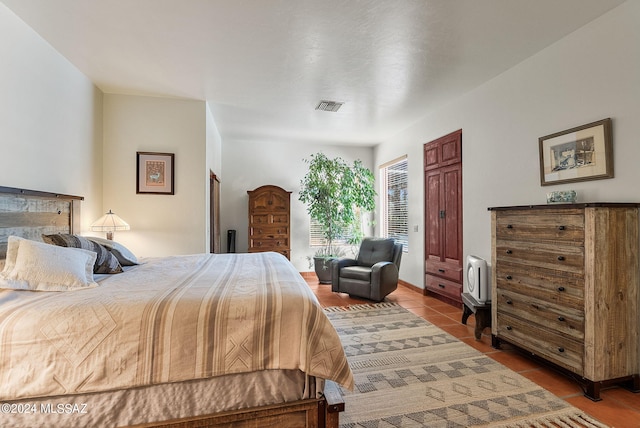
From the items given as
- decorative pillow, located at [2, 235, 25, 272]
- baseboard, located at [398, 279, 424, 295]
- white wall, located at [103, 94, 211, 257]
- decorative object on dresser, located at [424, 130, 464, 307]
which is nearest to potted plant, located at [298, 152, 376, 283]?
baseboard, located at [398, 279, 424, 295]

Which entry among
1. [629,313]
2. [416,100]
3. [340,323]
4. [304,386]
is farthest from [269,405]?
[416,100]

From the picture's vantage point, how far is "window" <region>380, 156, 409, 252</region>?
5543 millimetres

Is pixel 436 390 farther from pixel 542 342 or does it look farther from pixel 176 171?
pixel 176 171

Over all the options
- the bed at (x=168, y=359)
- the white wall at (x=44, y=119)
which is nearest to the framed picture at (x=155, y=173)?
the white wall at (x=44, y=119)

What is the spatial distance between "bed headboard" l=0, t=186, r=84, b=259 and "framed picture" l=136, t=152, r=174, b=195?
30.4 inches

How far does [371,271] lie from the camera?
4406 mm

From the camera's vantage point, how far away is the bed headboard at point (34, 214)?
2232 millimetres

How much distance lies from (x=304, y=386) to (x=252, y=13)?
2536 mm

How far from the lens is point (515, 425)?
1765 mm

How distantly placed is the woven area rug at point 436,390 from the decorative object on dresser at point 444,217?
48.7 inches

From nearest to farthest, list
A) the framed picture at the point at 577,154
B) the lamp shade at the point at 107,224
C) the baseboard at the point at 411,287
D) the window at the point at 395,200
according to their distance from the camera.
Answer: the framed picture at the point at 577,154
the lamp shade at the point at 107,224
the baseboard at the point at 411,287
the window at the point at 395,200

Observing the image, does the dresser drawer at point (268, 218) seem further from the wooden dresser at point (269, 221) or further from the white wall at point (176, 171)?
the white wall at point (176, 171)

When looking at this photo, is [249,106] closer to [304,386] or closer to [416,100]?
[416,100]

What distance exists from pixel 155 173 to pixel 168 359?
3.15 meters
